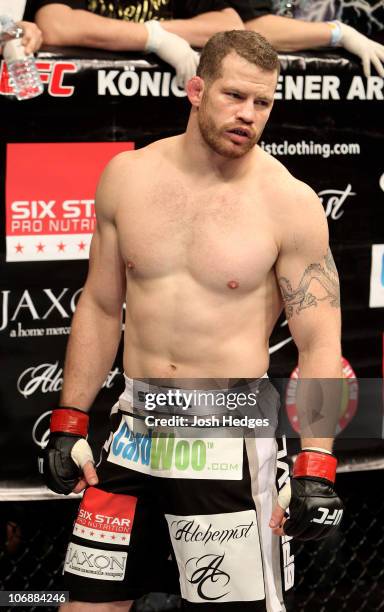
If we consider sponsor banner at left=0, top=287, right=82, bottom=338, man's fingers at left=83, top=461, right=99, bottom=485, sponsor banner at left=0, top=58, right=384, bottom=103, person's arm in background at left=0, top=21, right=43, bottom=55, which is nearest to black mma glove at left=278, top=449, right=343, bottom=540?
man's fingers at left=83, top=461, right=99, bottom=485

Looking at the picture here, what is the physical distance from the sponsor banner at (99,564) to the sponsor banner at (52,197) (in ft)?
3.64

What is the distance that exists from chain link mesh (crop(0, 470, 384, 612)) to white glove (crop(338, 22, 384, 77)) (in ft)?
5.13

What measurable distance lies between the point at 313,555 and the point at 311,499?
1.45 metres

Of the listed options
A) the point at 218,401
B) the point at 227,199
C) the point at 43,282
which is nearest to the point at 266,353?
the point at 218,401

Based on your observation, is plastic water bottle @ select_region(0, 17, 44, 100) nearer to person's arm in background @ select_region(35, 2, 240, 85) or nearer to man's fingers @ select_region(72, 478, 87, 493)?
person's arm in background @ select_region(35, 2, 240, 85)

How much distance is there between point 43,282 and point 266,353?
38.9 inches

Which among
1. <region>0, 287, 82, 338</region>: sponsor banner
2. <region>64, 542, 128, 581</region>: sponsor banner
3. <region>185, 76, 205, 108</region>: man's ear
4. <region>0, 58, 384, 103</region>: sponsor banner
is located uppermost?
<region>0, 58, 384, 103</region>: sponsor banner

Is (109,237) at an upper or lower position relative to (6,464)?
upper

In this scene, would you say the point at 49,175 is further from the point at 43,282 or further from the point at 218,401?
the point at 218,401

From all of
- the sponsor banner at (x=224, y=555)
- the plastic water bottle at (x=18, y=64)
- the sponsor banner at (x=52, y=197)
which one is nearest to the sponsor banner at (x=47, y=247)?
the sponsor banner at (x=52, y=197)

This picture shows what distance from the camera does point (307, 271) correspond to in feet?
8.92

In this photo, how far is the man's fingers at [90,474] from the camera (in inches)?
110

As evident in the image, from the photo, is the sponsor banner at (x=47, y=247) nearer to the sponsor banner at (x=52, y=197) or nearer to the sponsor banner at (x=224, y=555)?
the sponsor banner at (x=52, y=197)

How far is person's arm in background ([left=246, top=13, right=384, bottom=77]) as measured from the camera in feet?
12.3
